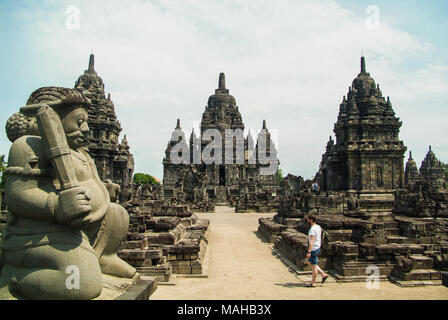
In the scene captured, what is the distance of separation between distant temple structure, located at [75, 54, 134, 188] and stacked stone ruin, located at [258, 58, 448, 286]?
14.6 m

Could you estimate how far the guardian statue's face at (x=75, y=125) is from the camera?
346cm

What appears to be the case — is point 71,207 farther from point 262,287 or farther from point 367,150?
point 367,150

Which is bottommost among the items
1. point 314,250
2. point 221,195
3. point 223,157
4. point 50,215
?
point 221,195

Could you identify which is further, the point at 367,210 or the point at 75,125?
the point at 367,210

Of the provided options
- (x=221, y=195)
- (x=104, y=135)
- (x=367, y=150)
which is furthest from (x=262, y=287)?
(x=221, y=195)

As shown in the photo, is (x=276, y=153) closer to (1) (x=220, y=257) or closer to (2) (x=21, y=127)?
(1) (x=220, y=257)

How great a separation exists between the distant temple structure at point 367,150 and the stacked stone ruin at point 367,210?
0.24ft

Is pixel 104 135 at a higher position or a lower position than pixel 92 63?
lower

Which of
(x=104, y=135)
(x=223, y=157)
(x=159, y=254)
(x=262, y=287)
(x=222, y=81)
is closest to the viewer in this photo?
(x=262, y=287)

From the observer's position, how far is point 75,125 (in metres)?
3.50

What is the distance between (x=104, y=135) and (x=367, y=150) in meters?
20.8

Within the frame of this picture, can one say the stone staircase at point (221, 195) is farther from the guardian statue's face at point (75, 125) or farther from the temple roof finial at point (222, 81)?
the guardian statue's face at point (75, 125)

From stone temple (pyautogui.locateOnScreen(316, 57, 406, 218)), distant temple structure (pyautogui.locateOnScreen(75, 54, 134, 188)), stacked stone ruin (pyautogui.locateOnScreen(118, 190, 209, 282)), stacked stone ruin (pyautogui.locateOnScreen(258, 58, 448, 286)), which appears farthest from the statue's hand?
stone temple (pyautogui.locateOnScreen(316, 57, 406, 218))

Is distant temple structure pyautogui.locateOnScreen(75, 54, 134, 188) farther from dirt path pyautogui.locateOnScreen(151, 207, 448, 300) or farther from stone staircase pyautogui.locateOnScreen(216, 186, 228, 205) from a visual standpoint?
dirt path pyautogui.locateOnScreen(151, 207, 448, 300)
